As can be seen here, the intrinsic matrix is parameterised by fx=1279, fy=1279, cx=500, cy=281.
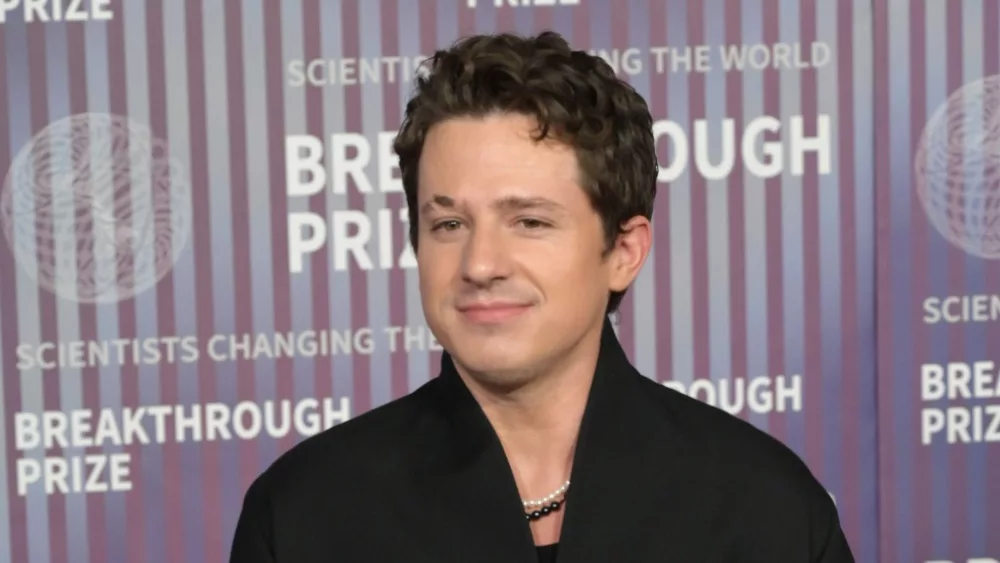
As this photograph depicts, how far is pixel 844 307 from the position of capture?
208 cm

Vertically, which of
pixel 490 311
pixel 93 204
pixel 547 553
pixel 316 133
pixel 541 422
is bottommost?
pixel 547 553

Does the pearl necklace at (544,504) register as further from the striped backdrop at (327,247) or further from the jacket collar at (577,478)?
the striped backdrop at (327,247)

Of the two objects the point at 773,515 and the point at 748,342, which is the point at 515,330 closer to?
the point at 773,515

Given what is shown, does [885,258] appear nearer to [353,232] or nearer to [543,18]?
[543,18]

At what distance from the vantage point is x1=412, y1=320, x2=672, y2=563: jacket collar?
3.42 feet

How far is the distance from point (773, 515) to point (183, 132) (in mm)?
1273

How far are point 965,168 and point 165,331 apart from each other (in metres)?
1.32

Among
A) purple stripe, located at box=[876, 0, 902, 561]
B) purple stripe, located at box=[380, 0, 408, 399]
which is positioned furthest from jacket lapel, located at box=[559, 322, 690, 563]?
purple stripe, located at box=[876, 0, 902, 561]

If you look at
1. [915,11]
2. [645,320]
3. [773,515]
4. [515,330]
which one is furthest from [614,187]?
[915,11]

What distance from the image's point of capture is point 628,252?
1140mm

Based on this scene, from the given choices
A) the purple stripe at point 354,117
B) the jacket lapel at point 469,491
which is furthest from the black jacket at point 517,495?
the purple stripe at point 354,117

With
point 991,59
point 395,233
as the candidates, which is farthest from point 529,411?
point 991,59

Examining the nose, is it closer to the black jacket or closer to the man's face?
the man's face

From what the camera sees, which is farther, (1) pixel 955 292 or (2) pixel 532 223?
(1) pixel 955 292
